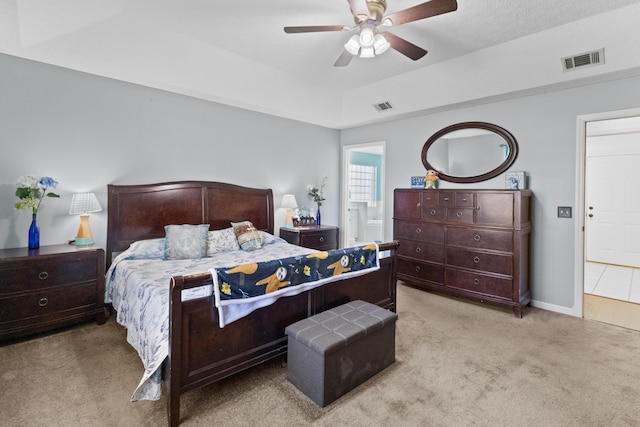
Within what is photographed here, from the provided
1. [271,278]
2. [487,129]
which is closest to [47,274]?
Answer: [271,278]

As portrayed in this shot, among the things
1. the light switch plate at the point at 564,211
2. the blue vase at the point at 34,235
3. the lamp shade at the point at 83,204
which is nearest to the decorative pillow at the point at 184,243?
the lamp shade at the point at 83,204

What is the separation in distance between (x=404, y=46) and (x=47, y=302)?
3.89 metres

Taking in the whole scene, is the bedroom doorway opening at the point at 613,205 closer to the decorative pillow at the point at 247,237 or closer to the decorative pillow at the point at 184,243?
the decorative pillow at the point at 247,237

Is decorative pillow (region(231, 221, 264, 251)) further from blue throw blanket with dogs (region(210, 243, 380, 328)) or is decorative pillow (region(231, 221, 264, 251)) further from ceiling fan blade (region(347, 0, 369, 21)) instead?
ceiling fan blade (region(347, 0, 369, 21))

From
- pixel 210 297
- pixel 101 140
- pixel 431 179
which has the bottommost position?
pixel 210 297

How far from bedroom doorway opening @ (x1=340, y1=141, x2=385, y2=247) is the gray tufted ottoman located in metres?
3.70

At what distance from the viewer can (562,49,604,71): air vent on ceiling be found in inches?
118

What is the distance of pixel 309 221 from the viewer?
17.5 ft

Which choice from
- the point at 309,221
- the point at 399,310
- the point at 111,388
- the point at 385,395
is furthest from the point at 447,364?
the point at 309,221

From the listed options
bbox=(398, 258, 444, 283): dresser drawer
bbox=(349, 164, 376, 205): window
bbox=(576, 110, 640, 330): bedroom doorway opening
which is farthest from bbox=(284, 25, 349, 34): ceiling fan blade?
bbox=(349, 164, 376, 205): window

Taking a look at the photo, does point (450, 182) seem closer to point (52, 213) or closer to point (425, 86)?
point (425, 86)

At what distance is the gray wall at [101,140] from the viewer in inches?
120

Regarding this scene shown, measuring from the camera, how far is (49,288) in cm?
286

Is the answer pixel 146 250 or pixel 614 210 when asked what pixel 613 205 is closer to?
pixel 614 210
